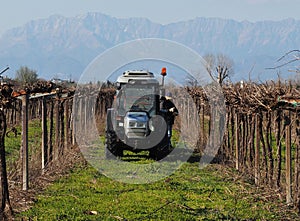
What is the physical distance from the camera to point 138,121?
49.2ft

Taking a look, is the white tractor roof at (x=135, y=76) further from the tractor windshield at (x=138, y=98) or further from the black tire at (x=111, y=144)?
the black tire at (x=111, y=144)

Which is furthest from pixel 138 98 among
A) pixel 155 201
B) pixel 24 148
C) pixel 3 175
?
pixel 3 175

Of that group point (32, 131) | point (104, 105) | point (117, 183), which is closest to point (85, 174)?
point (117, 183)

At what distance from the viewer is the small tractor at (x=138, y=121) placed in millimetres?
15109

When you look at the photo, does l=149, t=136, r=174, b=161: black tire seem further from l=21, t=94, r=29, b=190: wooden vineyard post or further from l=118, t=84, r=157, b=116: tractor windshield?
l=21, t=94, r=29, b=190: wooden vineyard post

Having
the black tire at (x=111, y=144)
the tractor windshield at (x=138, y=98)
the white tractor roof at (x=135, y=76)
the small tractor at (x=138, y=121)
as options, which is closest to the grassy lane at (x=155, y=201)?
the small tractor at (x=138, y=121)

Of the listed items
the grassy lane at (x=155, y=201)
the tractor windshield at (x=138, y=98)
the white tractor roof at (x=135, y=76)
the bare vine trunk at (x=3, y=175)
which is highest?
the white tractor roof at (x=135, y=76)

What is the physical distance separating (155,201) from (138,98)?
19.5 feet

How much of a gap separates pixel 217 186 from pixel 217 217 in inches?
121

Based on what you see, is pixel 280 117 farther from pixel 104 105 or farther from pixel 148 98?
pixel 104 105

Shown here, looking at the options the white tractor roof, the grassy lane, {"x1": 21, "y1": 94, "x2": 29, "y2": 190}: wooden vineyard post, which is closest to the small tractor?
the white tractor roof

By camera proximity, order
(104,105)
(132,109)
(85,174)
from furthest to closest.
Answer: (104,105) < (132,109) < (85,174)

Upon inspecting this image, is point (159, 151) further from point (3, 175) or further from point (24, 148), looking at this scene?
point (3, 175)

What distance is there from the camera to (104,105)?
35.8m
